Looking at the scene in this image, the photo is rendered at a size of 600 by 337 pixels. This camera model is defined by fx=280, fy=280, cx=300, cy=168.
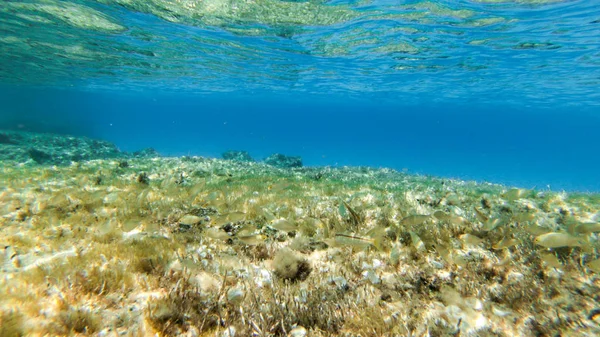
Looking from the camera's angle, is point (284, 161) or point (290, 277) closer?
point (290, 277)

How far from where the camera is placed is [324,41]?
22891 millimetres

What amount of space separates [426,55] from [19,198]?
1088 inches

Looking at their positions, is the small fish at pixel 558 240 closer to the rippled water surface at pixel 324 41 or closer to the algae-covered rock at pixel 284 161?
the rippled water surface at pixel 324 41

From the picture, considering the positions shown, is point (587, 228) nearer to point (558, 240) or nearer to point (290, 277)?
point (558, 240)

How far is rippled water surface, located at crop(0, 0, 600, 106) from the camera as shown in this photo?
1709 centimetres

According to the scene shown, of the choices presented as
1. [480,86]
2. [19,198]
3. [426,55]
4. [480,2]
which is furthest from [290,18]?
[480,86]

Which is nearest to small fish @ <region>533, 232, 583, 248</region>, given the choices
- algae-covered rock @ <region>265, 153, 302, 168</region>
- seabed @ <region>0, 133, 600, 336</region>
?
seabed @ <region>0, 133, 600, 336</region>

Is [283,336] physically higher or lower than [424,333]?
lower

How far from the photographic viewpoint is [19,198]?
20.0ft

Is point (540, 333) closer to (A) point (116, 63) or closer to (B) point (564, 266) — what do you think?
(B) point (564, 266)

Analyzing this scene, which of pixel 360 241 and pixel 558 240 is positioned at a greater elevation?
pixel 558 240

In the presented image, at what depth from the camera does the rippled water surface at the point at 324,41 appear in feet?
56.1

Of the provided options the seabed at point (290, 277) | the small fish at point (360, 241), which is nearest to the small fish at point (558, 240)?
the seabed at point (290, 277)

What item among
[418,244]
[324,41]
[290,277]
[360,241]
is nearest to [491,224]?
[418,244]
